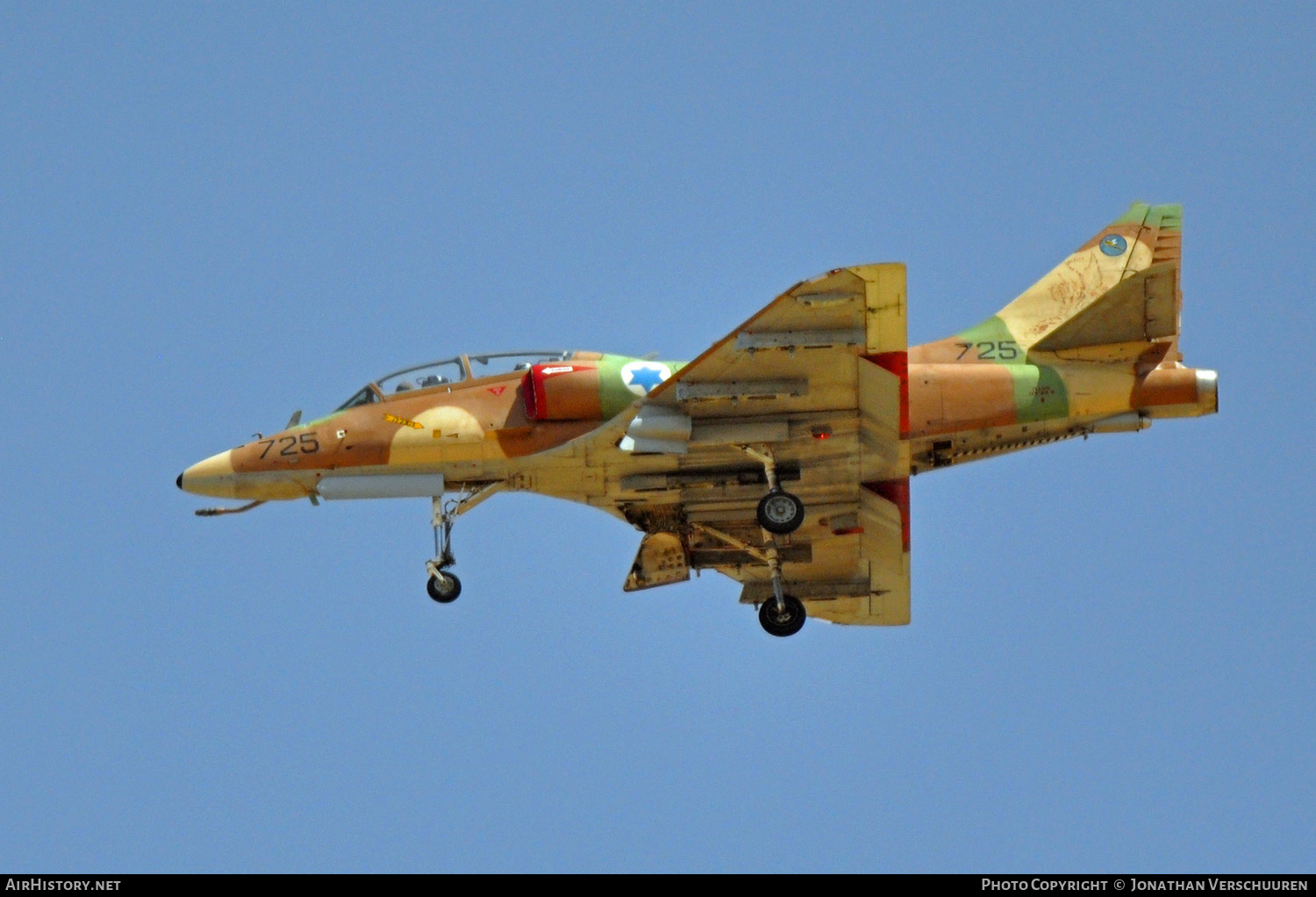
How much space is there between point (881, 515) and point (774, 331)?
4847 millimetres

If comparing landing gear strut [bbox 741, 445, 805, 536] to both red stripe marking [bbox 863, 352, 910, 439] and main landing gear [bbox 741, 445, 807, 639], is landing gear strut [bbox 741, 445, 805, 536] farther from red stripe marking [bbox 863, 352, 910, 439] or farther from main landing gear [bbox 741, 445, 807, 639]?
red stripe marking [bbox 863, 352, 910, 439]

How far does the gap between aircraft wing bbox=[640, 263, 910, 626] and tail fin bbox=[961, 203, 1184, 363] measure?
2.97 m

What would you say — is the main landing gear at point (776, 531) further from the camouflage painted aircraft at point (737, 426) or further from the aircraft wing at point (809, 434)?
the aircraft wing at point (809, 434)

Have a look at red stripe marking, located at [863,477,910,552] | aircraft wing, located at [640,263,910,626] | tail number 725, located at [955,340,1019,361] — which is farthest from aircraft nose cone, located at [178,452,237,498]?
tail number 725, located at [955,340,1019,361]

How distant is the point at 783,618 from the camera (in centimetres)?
3228

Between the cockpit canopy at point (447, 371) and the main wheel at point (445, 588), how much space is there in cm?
286

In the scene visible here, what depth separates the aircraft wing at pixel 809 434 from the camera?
28.2 meters

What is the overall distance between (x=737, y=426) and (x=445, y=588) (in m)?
5.16

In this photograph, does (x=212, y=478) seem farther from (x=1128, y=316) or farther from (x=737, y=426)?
(x=1128, y=316)

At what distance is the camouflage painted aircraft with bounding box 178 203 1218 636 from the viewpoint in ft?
96.2

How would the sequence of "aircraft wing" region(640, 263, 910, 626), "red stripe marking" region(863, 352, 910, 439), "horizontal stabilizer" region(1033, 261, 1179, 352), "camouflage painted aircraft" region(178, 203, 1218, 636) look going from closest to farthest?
"aircraft wing" region(640, 263, 910, 626), "red stripe marking" region(863, 352, 910, 439), "camouflage painted aircraft" region(178, 203, 1218, 636), "horizontal stabilizer" region(1033, 261, 1179, 352)

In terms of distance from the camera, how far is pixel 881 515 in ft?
105

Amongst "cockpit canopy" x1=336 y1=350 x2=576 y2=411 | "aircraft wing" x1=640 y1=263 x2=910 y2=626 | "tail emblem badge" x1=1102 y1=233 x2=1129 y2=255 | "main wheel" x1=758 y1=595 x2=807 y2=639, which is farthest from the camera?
"tail emblem badge" x1=1102 y1=233 x2=1129 y2=255

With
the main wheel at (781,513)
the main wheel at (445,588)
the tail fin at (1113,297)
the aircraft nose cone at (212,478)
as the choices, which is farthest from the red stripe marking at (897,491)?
the aircraft nose cone at (212,478)
